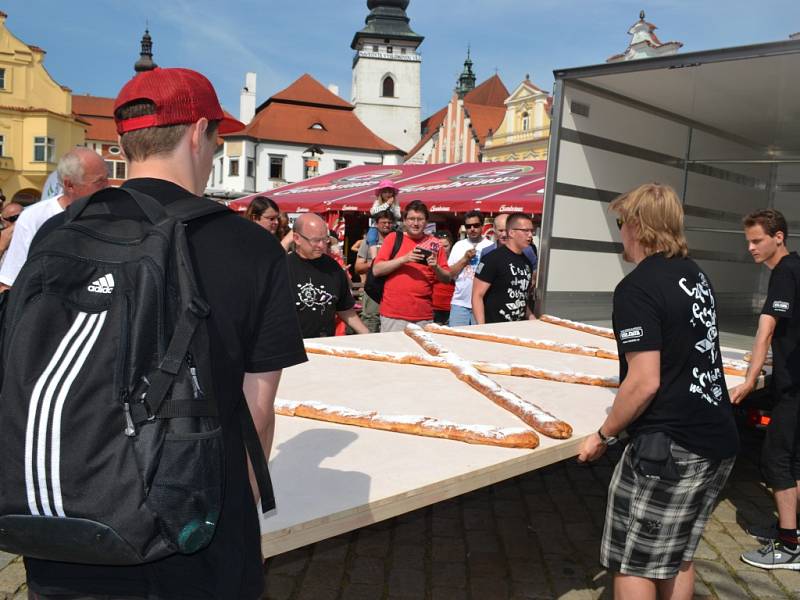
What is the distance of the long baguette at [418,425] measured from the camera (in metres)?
2.36

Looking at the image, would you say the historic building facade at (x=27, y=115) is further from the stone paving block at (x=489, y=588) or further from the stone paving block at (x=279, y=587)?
the stone paving block at (x=489, y=588)

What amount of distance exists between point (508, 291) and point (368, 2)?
8113 cm

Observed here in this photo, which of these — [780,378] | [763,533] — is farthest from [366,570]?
[780,378]

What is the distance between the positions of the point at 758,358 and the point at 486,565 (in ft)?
6.03

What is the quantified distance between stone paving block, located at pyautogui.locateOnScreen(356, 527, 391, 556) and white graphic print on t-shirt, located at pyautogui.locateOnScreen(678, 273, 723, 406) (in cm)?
218

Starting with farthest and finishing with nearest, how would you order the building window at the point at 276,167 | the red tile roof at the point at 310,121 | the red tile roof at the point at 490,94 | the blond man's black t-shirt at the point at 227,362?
the red tile roof at the point at 490,94 → the red tile roof at the point at 310,121 → the building window at the point at 276,167 → the blond man's black t-shirt at the point at 227,362

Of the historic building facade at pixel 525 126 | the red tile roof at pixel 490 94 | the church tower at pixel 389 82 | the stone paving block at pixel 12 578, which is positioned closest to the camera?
the stone paving block at pixel 12 578

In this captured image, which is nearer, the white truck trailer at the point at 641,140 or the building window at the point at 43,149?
the white truck trailer at the point at 641,140

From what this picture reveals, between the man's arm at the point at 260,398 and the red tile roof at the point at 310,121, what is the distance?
193 feet

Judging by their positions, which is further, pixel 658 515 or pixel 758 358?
pixel 758 358

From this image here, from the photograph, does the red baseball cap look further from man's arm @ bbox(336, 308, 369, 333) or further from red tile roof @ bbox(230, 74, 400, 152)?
red tile roof @ bbox(230, 74, 400, 152)

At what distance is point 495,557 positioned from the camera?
12.4 ft

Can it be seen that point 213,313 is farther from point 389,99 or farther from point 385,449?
point 389,99

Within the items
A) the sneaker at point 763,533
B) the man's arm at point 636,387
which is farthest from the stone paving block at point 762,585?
the man's arm at point 636,387
